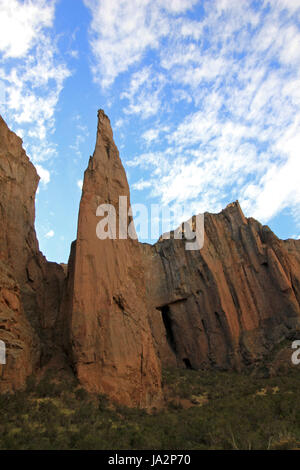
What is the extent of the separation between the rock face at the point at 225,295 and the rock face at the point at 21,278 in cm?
1647

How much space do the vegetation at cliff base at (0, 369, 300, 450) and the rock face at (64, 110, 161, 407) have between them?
118 centimetres

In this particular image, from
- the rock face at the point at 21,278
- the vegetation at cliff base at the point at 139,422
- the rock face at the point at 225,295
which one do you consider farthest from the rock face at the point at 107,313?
the rock face at the point at 225,295

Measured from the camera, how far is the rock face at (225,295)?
3055 cm

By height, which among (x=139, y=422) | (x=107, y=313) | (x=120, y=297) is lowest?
(x=139, y=422)

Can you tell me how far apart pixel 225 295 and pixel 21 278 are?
20.9 metres

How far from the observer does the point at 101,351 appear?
16812 mm

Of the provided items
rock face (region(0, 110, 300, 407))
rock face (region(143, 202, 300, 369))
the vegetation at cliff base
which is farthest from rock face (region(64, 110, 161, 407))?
rock face (region(143, 202, 300, 369))

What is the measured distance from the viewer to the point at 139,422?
14219 mm

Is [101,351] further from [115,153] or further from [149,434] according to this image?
[115,153]

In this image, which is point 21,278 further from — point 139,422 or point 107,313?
point 139,422

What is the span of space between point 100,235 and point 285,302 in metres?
19.6

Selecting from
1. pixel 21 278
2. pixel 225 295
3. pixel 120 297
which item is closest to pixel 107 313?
pixel 120 297

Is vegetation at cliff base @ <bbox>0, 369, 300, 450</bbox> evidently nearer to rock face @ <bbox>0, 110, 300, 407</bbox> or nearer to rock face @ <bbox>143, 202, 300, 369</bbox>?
rock face @ <bbox>0, 110, 300, 407</bbox>
